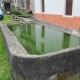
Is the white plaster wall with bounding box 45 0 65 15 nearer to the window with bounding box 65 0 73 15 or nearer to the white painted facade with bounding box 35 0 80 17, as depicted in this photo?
the white painted facade with bounding box 35 0 80 17

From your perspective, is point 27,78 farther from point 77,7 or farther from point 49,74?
point 77,7

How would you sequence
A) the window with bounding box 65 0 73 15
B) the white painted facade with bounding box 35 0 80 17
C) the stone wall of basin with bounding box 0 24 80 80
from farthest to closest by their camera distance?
the window with bounding box 65 0 73 15, the white painted facade with bounding box 35 0 80 17, the stone wall of basin with bounding box 0 24 80 80

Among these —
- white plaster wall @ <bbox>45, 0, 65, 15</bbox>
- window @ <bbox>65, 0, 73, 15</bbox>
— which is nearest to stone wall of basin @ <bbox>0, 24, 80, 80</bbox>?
window @ <bbox>65, 0, 73, 15</bbox>

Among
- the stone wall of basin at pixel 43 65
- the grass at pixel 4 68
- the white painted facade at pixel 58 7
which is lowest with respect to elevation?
the grass at pixel 4 68

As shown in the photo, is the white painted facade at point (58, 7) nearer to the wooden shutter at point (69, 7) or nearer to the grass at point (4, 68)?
the wooden shutter at point (69, 7)

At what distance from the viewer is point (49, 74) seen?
3.78 metres

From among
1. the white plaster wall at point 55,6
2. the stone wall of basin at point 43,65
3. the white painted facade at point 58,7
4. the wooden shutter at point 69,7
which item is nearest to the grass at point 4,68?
the stone wall of basin at point 43,65

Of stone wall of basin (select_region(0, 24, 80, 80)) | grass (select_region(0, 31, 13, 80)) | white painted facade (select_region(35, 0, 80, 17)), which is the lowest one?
grass (select_region(0, 31, 13, 80))

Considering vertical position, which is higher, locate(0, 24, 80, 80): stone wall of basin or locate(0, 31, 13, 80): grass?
locate(0, 24, 80, 80): stone wall of basin

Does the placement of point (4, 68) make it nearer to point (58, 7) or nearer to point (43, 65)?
point (43, 65)

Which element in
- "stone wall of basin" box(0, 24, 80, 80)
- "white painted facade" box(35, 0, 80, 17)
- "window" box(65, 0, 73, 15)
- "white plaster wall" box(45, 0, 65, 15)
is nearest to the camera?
"stone wall of basin" box(0, 24, 80, 80)

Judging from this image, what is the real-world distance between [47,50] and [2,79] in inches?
126

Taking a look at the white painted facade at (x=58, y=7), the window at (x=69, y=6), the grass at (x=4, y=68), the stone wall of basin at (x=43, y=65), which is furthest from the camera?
the window at (x=69, y=6)

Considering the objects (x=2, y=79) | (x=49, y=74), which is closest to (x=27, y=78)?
(x=49, y=74)
